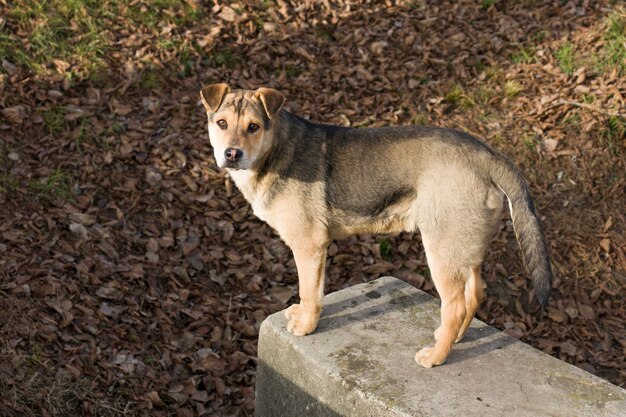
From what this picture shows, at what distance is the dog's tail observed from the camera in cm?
457

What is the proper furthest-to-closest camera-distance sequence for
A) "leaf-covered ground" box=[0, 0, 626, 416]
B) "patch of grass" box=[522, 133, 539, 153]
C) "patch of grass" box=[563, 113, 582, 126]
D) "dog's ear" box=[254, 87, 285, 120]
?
"patch of grass" box=[563, 113, 582, 126] → "patch of grass" box=[522, 133, 539, 153] → "leaf-covered ground" box=[0, 0, 626, 416] → "dog's ear" box=[254, 87, 285, 120]

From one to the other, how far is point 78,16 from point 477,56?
517 centimetres

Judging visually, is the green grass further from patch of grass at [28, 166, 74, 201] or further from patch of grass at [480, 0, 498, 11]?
patch of grass at [480, 0, 498, 11]

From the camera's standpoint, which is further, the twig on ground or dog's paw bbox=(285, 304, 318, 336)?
the twig on ground

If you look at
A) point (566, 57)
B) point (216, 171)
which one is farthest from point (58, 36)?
Result: point (566, 57)

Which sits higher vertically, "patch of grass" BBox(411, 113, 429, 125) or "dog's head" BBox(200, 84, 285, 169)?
"dog's head" BBox(200, 84, 285, 169)

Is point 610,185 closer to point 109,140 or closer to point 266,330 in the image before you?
point 266,330

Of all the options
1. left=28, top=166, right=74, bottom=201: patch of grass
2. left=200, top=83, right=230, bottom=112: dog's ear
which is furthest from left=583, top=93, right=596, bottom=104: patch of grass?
left=28, top=166, right=74, bottom=201: patch of grass

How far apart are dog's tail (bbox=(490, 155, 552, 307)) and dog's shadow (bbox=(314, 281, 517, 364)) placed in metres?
0.84

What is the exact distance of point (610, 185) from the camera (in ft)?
27.1

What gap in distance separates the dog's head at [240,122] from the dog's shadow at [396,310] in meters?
1.41

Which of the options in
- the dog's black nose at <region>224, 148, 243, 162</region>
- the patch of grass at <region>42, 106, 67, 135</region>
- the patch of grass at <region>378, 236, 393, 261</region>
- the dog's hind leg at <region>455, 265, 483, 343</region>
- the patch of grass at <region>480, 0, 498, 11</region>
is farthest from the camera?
the patch of grass at <region>480, 0, 498, 11</region>

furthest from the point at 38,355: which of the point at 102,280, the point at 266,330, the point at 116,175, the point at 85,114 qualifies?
the point at 85,114

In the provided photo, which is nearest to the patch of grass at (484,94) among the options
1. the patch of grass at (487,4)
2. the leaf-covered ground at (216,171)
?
the leaf-covered ground at (216,171)
